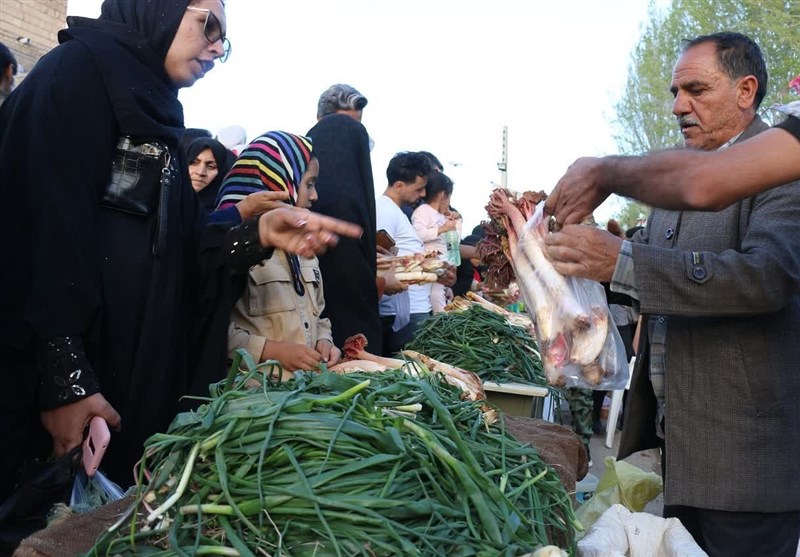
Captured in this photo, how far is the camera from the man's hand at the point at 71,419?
79.0 inches

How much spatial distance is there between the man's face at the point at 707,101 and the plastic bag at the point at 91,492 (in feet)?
7.16

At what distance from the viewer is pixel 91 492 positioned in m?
1.94

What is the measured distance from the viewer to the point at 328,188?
13.9 feet

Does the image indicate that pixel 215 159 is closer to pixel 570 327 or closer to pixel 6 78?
pixel 6 78

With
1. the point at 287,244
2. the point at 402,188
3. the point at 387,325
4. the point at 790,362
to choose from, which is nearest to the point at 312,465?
the point at 287,244

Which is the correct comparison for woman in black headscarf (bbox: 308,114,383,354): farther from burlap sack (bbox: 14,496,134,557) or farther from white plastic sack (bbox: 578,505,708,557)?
burlap sack (bbox: 14,496,134,557)

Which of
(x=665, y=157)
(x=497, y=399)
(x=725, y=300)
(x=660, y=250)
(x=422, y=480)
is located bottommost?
(x=497, y=399)

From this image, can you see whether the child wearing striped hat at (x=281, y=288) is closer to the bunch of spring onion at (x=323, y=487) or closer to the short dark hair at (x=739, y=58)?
the bunch of spring onion at (x=323, y=487)

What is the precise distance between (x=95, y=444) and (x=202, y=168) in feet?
8.80

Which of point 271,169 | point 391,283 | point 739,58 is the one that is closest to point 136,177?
point 271,169

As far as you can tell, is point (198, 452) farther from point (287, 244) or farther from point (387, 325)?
point (387, 325)

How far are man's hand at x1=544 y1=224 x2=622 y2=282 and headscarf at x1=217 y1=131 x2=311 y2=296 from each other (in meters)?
1.38

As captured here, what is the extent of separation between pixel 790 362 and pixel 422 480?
1600 mm

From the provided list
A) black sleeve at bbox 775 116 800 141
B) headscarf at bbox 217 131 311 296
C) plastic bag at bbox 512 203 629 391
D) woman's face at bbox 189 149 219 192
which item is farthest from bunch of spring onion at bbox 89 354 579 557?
woman's face at bbox 189 149 219 192
